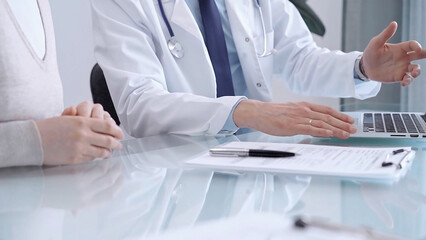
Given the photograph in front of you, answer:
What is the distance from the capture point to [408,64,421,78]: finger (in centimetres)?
139

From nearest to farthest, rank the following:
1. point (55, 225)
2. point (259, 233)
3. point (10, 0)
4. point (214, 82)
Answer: point (259, 233) → point (55, 225) → point (10, 0) → point (214, 82)

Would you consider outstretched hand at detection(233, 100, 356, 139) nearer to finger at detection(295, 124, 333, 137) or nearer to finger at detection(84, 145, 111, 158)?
finger at detection(295, 124, 333, 137)

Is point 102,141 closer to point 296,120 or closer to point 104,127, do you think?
point 104,127

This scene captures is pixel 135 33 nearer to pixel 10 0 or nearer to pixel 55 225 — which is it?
pixel 10 0

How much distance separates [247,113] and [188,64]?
0.38 meters

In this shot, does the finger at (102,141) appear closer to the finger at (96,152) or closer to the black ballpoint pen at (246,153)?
the finger at (96,152)

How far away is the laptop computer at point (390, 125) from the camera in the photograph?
1.11 meters

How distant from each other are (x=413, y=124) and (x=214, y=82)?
0.52 metres

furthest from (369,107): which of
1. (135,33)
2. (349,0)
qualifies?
(349,0)

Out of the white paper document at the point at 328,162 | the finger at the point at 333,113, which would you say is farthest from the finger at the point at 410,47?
the white paper document at the point at 328,162

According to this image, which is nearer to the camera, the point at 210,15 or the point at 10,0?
the point at 10,0

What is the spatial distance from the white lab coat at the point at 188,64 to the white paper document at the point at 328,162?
0.31 meters

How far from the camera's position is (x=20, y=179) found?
32.3 inches

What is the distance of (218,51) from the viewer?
157 cm
